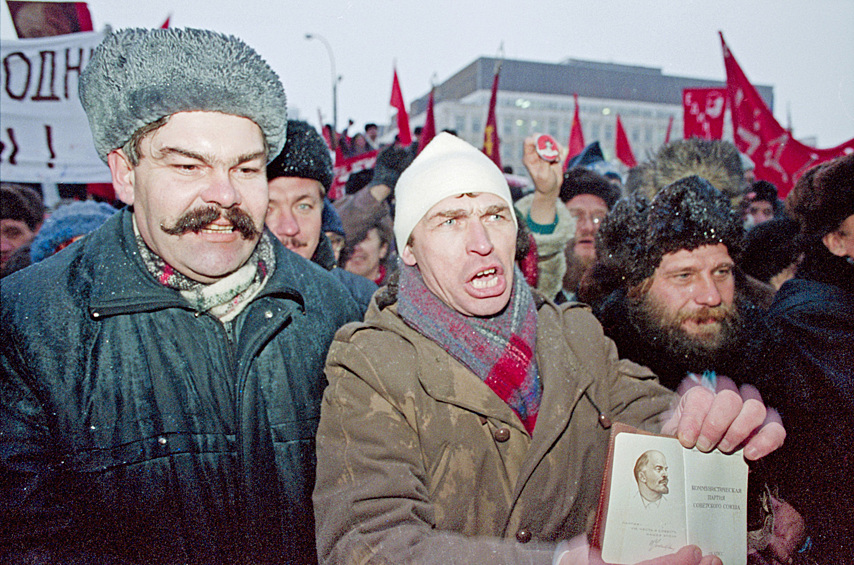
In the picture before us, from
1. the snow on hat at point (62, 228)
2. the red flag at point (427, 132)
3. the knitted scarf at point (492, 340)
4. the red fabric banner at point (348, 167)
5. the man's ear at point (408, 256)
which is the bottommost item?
the knitted scarf at point (492, 340)

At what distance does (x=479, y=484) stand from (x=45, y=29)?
4.77 metres

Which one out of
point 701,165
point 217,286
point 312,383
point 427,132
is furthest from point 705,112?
point 217,286

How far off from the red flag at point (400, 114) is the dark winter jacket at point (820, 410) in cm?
579

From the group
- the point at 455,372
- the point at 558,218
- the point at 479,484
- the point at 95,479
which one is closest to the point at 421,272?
the point at 455,372

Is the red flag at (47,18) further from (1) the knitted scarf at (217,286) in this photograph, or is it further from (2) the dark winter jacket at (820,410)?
(2) the dark winter jacket at (820,410)

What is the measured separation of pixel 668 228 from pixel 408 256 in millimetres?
1179

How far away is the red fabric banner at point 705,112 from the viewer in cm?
613

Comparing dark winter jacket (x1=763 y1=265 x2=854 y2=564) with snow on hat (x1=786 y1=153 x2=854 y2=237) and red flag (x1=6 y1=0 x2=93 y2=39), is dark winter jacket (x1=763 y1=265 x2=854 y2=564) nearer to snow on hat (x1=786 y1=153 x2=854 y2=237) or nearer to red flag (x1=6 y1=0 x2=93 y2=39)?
snow on hat (x1=786 y1=153 x2=854 y2=237)

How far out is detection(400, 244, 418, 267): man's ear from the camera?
204 centimetres

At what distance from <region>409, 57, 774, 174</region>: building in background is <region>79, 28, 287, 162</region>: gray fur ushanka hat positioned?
2035 inches

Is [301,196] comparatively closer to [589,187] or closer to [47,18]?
[589,187]

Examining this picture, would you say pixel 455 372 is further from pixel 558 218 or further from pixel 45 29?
pixel 45 29

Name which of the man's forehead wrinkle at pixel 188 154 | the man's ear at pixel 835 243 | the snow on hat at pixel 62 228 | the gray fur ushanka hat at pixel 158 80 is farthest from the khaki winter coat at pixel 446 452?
the snow on hat at pixel 62 228

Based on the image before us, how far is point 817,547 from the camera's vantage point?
5.98 feet
